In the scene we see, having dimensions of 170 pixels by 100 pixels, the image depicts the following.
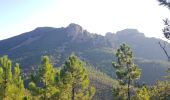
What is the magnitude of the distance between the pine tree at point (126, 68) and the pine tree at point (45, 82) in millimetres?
9822

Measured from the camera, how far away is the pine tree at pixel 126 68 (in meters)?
50.7

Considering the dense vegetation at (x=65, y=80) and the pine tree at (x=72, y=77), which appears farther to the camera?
the pine tree at (x=72, y=77)

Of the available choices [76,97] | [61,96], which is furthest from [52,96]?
[76,97]

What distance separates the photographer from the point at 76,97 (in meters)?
58.4

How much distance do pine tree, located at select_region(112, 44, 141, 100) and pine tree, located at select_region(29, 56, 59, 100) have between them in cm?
982

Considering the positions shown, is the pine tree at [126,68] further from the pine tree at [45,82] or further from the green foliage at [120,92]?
the pine tree at [45,82]

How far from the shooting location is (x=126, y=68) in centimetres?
5138

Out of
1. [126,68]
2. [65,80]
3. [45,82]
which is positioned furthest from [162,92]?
[45,82]

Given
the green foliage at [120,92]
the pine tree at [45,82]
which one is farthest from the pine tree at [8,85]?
the green foliage at [120,92]

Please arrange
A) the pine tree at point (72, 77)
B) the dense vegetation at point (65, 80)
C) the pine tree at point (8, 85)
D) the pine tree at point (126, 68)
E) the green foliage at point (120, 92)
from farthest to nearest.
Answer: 1. the pine tree at point (72, 77)
2. the pine tree at point (8, 85)
3. the green foliage at point (120, 92)
4. the dense vegetation at point (65, 80)
5. the pine tree at point (126, 68)

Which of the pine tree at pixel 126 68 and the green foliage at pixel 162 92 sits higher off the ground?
the pine tree at pixel 126 68

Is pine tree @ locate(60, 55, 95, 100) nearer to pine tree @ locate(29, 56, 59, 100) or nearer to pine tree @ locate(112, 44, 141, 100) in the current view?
pine tree @ locate(29, 56, 59, 100)

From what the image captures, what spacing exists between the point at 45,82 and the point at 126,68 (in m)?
12.2

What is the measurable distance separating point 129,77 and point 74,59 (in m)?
9.60
